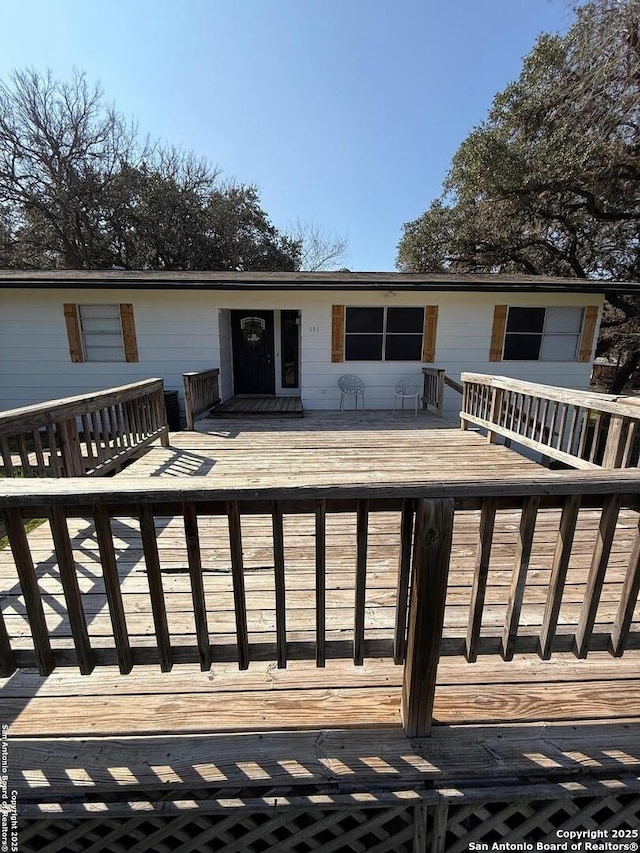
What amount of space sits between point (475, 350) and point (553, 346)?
1697 mm

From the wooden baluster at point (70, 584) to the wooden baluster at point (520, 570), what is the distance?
1.45 m

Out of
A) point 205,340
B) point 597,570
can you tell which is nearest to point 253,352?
point 205,340

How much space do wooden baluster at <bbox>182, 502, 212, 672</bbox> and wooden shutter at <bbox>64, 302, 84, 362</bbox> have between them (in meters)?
8.04

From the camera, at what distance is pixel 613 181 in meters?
9.34

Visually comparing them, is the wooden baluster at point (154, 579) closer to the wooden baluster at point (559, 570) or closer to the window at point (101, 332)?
the wooden baluster at point (559, 570)

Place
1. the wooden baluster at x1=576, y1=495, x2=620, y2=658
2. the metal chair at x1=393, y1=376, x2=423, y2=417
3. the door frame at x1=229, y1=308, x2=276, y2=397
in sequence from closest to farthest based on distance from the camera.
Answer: the wooden baluster at x1=576, y1=495, x2=620, y2=658 < the metal chair at x1=393, y1=376, x2=423, y2=417 < the door frame at x1=229, y1=308, x2=276, y2=397

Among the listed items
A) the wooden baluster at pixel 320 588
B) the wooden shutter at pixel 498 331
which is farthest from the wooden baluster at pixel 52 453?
the wooden shutter at pixel 498 331

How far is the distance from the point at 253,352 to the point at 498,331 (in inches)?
215

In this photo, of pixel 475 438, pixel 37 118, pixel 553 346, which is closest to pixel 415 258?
pixel 553 346

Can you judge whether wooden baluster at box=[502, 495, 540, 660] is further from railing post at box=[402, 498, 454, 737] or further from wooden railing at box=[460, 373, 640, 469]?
wooden railing at box=[460, 373, 640, 469]

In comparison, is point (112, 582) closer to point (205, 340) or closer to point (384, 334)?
point (205, 340)

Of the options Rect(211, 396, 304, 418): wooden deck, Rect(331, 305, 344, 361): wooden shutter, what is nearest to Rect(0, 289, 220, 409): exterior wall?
Rect(211, 396, 304, 418): wooden deck

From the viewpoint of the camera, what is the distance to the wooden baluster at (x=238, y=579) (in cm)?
119

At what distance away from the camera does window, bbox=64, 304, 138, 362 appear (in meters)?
7.49
